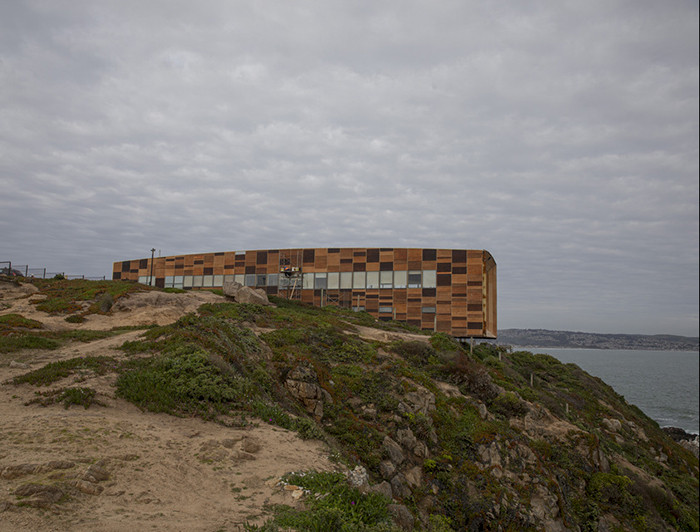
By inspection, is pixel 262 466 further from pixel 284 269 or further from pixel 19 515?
pixel 284 269

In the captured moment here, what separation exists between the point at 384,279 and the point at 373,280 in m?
1.51

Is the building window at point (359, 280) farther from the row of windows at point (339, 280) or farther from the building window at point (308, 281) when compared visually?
the building window at point (308, 281)

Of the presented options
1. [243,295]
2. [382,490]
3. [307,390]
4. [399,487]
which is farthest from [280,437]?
[243,295]

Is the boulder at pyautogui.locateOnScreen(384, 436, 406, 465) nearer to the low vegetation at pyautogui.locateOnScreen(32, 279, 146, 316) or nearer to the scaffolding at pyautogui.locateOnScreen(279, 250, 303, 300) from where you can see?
the low vegetation at pyautogui.locateOnScreen(32, 279, 146, 316)

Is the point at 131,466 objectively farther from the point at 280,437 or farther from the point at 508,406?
the point at 508,406

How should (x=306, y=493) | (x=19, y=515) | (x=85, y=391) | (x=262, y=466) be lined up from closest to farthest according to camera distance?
(x=19, y=515) → (x=306, y=493) → (x=262, y=466) → (x=85, y=391)

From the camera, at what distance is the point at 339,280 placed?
176ft

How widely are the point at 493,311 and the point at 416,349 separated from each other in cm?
3536

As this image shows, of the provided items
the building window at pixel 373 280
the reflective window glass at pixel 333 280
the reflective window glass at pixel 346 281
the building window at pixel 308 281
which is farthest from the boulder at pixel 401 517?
the building window at pixel 308 281

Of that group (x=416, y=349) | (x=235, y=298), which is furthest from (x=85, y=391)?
(x=235, y=298)

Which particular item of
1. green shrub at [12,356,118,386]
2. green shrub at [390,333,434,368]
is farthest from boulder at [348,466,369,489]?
green shrub at [390,333,434,368]

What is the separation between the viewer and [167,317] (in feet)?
83.5

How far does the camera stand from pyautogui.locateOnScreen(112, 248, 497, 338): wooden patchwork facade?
160 ft

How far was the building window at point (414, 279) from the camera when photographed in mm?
50531
